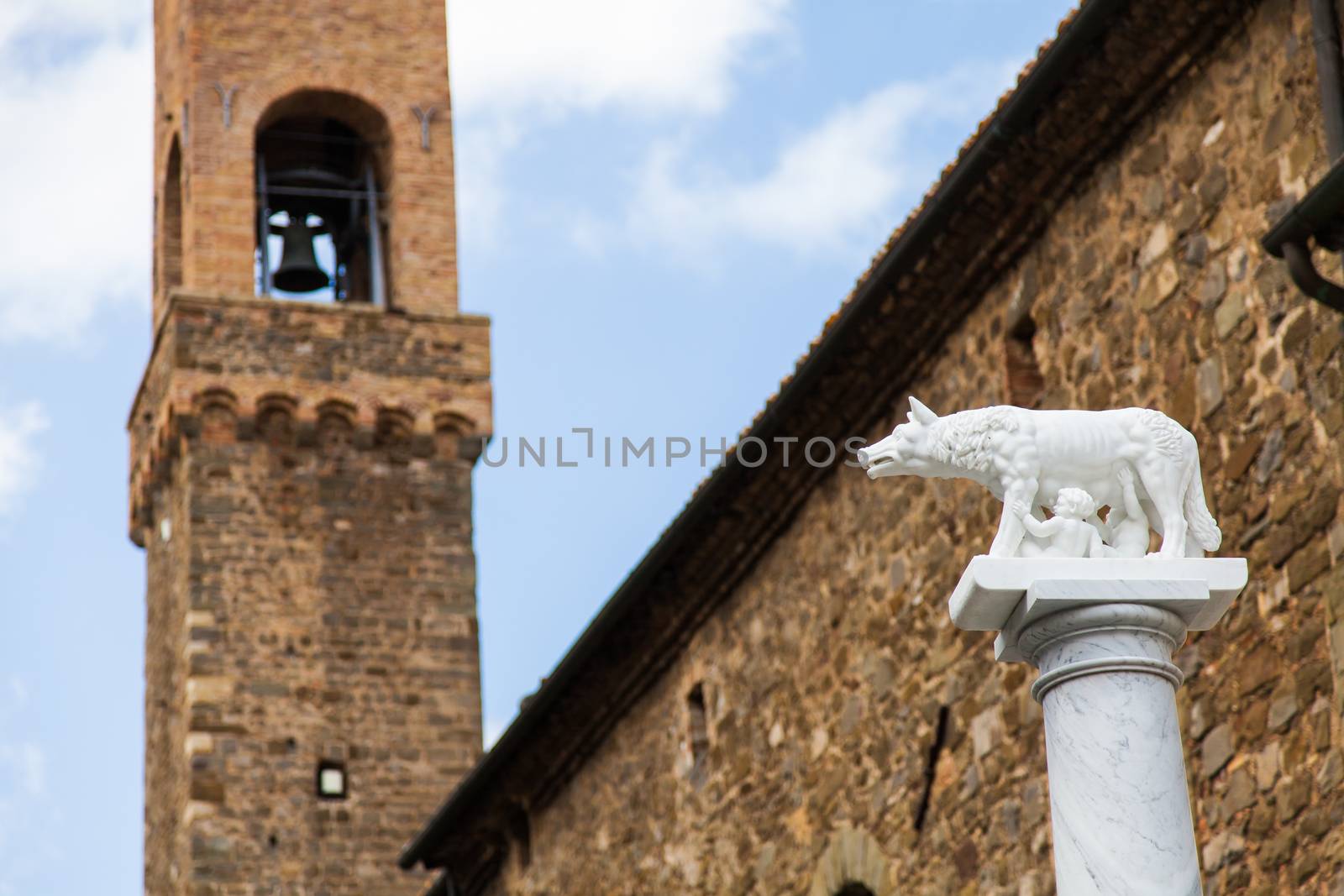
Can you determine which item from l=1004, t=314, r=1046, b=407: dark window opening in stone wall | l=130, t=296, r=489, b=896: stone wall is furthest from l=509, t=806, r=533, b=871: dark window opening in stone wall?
l=1004, t=314, r=1046, b=407: dark window opening in stone wall

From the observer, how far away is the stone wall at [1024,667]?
9156 mm

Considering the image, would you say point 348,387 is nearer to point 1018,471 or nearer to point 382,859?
point 382,859

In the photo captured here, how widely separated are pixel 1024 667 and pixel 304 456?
12758 mm

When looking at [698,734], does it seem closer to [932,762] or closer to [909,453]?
[932,762]

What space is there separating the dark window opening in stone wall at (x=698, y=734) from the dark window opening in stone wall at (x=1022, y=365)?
3978mm

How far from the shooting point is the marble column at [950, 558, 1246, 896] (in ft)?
19.1

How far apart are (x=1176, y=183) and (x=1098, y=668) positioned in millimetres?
4709

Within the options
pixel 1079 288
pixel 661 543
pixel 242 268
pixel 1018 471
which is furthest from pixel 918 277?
pixel 242 268

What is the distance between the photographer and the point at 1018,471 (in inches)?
248

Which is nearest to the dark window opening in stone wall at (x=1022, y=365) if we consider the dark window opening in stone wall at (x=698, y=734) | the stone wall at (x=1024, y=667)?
the stone wall at (x=1024, y=667)

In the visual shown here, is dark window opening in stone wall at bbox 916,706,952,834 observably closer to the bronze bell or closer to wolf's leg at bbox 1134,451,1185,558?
wolf's leg at bbox 1134,451,1185,558

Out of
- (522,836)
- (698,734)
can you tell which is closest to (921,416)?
(698,734)

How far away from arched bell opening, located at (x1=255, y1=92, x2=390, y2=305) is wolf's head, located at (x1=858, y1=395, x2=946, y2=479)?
17.6 m

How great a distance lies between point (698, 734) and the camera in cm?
1493
